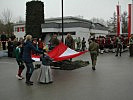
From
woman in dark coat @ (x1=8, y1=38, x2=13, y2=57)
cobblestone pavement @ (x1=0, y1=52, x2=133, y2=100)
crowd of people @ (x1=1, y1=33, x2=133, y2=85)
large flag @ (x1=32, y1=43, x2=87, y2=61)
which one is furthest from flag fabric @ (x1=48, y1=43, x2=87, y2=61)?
woman in dark coat @ (x1=8, y1=38, x2=13, y2=57)

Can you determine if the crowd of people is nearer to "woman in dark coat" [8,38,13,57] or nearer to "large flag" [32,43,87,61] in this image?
"woman in dark coat" [8,38,13,57]

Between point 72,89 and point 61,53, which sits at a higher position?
point 61,53

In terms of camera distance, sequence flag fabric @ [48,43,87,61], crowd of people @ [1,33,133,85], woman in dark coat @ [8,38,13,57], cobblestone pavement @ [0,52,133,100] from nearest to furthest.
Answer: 1. cobblestone pavement @ [0,52,133,100]
2. crowd of people @ [1,33,133,85]
3. flag fabric @ [48,43,87,61]
4. woman in dark coat @ [8,38,13,57]

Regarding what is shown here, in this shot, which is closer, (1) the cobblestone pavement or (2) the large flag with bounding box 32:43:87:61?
(1) the cobblestone pavement

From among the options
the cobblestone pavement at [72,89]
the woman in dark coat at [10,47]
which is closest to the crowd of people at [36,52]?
the woman in dark coat at [10,47]

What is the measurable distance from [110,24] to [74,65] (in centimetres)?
7198

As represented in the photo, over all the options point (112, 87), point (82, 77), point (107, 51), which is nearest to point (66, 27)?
point (107, 51)

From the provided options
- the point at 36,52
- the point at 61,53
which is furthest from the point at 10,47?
the point at 36,52

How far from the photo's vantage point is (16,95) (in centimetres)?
702

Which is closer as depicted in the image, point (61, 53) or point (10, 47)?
point (61, 53)

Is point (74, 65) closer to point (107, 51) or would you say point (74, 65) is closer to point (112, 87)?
point (112, 87)

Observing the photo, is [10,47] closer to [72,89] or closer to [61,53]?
[61,53]

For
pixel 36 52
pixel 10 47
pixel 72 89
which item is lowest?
pixel 72 89

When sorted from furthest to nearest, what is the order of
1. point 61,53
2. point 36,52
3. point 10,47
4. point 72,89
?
point 10,47, point 61,53, point 36,52, point 72,89
